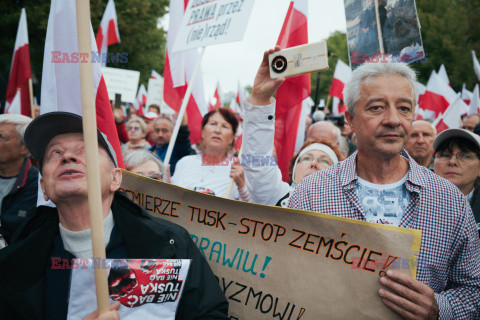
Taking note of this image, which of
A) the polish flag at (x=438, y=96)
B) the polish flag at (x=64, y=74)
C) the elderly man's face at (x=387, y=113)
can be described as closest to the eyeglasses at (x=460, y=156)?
the elderly man's face at (x=387, y=113)

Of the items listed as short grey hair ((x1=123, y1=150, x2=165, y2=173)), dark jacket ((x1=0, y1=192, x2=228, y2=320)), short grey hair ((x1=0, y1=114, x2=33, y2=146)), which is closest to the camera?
dark jacket ((x1=0, y1=192, x2=228, y2=320))

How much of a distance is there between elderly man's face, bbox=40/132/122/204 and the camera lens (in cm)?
98

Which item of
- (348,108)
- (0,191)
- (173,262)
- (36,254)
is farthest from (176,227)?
(0,191)

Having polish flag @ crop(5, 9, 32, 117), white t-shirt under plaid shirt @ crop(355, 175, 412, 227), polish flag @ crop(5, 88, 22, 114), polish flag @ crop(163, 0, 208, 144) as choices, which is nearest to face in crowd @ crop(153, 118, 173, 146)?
polish flag @ crop(163, 0, 208, 144)

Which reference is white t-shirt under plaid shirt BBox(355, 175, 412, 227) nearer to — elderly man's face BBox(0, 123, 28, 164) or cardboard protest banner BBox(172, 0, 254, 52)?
cardboard protest banner BBox(172, 0, 254, 52)

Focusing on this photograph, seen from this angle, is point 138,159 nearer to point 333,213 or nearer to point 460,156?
point 333,213

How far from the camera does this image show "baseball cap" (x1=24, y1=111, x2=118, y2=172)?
183 cm

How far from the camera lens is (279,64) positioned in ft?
7.28

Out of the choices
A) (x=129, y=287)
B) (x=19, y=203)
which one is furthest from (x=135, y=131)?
(x=129, y=287)

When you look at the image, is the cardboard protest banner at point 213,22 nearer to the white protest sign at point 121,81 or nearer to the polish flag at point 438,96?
the white protest sign at point 121,81

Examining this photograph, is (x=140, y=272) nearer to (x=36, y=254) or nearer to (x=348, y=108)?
(x=36, y=254)

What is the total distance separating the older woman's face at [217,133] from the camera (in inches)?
165

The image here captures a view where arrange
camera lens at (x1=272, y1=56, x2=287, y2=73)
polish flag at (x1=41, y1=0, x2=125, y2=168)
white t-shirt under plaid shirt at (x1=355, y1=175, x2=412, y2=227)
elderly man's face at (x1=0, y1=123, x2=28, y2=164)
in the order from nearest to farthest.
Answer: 1. white t-shirt under plaid shirt at (x1=355, y1=175, x2=412, y2=227)
2. camera lens at (x1=272, y1=56, x2=287, y2=73)
3. polish flag at (x1=41, y1=0, x2=125, y2=168)
4. elderly man's face at (x1=0, y1=123, x2=28, y2=164)

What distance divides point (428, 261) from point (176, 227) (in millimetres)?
1140
